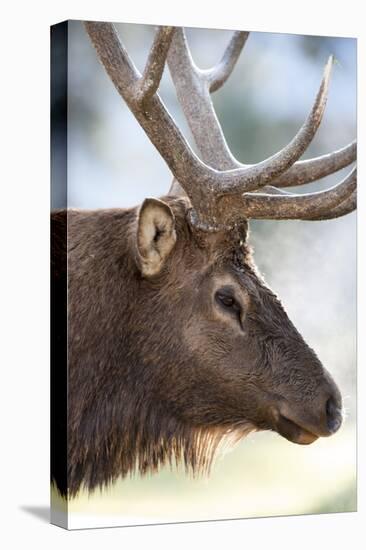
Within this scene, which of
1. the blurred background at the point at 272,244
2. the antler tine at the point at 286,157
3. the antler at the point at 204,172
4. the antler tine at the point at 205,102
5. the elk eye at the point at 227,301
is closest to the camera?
the antler tine at the point at 286,157

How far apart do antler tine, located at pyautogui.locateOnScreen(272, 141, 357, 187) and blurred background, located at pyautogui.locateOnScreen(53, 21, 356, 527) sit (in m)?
0.33

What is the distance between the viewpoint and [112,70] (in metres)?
6.39

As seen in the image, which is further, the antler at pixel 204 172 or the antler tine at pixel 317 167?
the antler tine at pixel 317 167

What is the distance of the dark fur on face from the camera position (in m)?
6.40

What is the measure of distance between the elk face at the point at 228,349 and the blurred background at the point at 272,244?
1.37 feet

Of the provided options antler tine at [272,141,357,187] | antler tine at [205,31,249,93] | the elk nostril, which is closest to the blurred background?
antler tine at [205,31,249,93]

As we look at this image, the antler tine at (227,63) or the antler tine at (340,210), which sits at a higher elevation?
the antler tine at (227,63)

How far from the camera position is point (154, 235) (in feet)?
20.8

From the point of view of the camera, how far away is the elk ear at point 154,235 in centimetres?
623

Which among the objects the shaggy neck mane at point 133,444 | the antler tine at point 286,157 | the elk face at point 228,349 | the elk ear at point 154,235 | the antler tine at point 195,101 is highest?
the antler tine at point 195,101

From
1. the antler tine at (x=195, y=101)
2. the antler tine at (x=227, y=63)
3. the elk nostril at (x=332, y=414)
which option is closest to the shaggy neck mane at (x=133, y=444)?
the elk nostril at (x=332, y=414)

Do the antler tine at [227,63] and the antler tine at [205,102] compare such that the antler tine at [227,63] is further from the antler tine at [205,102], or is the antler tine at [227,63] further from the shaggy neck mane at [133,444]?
the shaggy neck mane at [133,444]

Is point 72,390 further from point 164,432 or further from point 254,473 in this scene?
point 254,473

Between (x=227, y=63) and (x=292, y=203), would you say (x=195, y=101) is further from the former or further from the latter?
(x=292, y=203)
